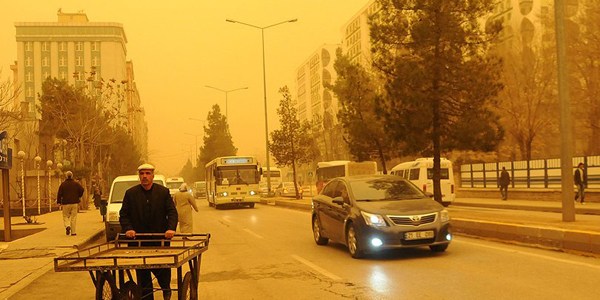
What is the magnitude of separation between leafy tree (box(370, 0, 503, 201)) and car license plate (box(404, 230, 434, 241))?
11.7 m

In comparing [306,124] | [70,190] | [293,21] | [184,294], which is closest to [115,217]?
[70,190]

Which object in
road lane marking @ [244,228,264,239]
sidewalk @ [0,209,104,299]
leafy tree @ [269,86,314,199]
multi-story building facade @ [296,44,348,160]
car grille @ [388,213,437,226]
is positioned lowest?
road lane marking @ [244,228,264,239]

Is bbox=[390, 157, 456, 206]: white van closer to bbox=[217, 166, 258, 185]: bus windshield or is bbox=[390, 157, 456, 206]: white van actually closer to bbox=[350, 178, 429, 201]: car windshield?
bbox=[217, 166, 258, 185]: bus windshield

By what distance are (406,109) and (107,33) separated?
407 ft

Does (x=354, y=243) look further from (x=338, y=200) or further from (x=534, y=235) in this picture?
(x=534, y=235)

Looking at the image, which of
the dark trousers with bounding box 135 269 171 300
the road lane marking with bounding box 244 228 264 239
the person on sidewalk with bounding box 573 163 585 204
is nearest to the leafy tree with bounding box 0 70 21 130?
the road lane marking with bounding box 244 228 264 239

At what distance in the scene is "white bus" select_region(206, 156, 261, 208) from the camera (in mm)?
35375

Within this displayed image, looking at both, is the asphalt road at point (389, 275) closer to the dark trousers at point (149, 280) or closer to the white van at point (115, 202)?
the dark trousers at point (149, 280)

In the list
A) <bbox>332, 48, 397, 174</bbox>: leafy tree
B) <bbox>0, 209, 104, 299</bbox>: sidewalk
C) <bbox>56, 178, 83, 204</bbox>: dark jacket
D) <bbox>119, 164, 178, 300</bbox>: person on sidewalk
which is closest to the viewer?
<bbox>119, 164, 178, 300</bbox>: person on sidewalk

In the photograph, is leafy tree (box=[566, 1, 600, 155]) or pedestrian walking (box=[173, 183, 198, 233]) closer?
pedestrian walking (box=[173, 183, 198, 233])

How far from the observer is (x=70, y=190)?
17.6m

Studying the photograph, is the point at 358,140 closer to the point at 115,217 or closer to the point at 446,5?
the point at 446,5

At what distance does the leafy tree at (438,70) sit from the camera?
2223 cm

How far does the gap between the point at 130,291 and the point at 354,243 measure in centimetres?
629
